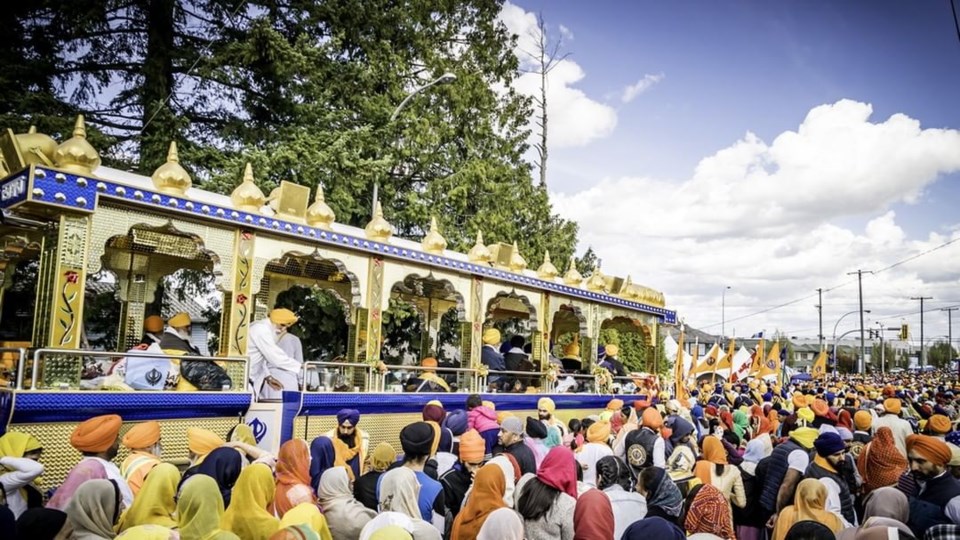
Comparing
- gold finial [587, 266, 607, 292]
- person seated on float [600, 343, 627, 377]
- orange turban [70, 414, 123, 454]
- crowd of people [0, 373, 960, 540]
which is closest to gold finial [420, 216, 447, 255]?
crowd of people [0, 373, 960, 540]

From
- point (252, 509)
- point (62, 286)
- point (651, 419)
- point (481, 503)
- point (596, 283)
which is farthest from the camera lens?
point (596, 283)

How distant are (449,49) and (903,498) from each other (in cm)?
2238

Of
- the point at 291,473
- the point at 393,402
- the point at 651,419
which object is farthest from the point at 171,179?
the point at 651,419

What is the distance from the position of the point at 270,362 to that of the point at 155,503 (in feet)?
16.6

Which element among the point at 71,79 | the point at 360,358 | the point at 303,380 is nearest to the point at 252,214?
the point at 303,380

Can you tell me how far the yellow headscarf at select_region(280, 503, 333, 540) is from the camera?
3.61m

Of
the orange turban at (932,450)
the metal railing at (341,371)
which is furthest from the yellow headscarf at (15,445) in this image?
the orange turban at (932,450)

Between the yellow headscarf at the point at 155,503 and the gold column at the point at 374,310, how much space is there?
6.16 metres

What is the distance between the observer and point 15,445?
194 inches

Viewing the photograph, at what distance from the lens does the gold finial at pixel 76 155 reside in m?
6.93

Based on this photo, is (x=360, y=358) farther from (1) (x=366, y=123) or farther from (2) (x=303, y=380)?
(1) (x=366, y=123)

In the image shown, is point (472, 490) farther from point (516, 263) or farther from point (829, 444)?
point (516, 263)

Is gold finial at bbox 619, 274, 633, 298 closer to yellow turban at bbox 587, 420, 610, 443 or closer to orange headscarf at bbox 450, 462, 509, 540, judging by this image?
yellow turban at bbox 587, 420, 610, 443

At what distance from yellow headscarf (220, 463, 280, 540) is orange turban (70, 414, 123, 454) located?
1.67 meters
